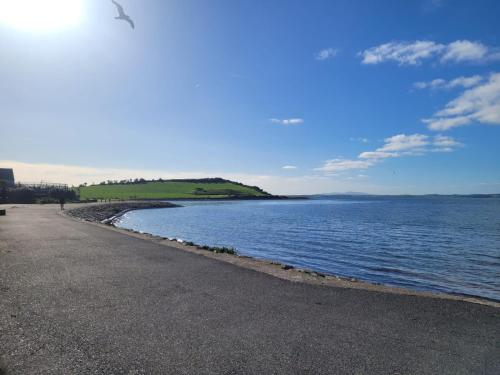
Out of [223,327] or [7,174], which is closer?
[223,327]

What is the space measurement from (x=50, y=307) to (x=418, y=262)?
62.0 ft

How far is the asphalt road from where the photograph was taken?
17.5 feet

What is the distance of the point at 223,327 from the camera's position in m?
6.75

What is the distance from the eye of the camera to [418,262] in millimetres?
→ 20438

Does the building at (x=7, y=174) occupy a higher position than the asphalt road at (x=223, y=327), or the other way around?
the building at (x=7, y=174)

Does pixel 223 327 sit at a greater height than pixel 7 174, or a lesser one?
lesser

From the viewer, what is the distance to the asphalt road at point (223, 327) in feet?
17.5

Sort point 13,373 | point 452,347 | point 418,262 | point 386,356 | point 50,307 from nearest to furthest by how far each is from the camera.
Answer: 1. point 13,373
2. point 386,356
3. point 452,347
4. point 50,307
5. point 418,262

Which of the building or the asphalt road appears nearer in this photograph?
the asphalt road

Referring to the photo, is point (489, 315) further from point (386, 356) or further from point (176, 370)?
point (176, 370)

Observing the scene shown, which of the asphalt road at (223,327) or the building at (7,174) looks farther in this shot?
the building at (7,174)

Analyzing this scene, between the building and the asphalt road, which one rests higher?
the building

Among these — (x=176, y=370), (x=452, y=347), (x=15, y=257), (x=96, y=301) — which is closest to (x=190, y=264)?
(x=96, y=301)

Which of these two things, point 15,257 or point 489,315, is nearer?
point 489,315
